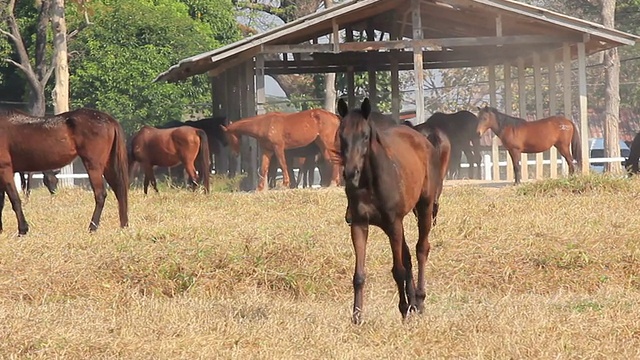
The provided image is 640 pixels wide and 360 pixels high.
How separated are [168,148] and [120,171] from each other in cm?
649

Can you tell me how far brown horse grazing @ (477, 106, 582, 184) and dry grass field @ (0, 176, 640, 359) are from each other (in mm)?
6151

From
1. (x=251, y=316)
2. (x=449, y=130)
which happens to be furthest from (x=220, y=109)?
(x=251, y=316)

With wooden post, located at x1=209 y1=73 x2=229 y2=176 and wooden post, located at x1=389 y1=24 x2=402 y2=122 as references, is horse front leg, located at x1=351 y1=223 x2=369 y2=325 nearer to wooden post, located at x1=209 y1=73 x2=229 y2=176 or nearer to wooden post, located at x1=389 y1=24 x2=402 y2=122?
wooden post, located at x1=389 y1=24 x2=402 y2=122

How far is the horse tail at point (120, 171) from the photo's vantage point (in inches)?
553

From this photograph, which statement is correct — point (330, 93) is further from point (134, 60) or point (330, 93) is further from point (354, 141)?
point (354, 141)

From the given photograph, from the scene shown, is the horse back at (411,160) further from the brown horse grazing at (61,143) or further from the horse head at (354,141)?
the brown horse grazing at (61,143)

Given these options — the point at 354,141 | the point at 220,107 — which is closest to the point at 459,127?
the point at 220,107

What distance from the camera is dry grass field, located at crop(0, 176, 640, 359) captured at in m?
7.58

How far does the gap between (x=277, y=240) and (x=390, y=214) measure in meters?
3.23

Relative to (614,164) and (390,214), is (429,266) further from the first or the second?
(614,164)

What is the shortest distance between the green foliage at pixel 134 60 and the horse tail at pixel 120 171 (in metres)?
21.6

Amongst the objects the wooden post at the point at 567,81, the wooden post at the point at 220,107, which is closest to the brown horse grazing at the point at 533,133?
the wooden post at the point at 567,81

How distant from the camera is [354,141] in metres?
8.08

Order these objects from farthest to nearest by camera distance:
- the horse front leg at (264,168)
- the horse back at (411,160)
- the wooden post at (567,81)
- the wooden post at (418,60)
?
the wooden post at (567,81)
the wooden post at (418,60)
the horse front leg at (264,168)
the horse back at (411,160)
